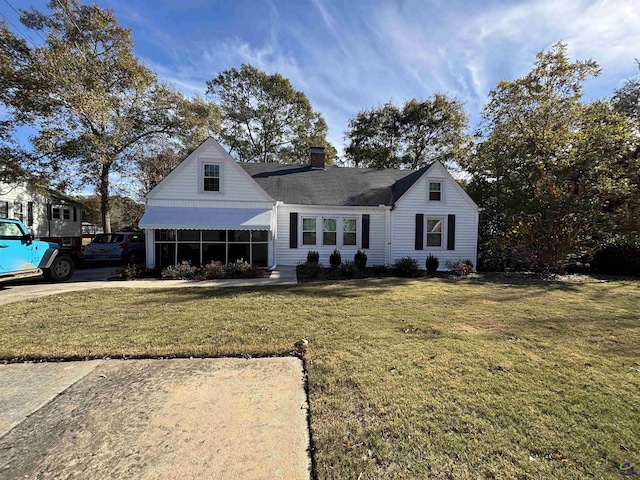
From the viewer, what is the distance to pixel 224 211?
537 inches

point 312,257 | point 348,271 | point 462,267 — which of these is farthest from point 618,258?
point 312,257

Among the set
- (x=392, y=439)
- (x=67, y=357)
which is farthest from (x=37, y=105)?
(x=392, y=439)

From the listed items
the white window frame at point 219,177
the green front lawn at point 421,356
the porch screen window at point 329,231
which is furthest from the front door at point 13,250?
the porch screen window at point 329,231

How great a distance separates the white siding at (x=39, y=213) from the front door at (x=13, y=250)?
14.1 meters

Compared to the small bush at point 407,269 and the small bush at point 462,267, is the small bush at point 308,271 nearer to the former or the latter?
the small bush at point 407,269

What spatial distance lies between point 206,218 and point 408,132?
26.2 metres

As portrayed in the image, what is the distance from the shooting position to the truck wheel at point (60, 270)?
35.3 ft

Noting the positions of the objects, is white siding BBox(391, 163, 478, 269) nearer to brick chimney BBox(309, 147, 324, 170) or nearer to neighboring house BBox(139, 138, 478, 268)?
neighboring house BBox(139, 138, 478, 268)

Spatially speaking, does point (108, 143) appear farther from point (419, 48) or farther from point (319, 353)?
point (319, 353)

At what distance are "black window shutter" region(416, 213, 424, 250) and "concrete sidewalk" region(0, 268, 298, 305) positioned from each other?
23.7ft

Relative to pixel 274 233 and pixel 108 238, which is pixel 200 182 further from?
pixel 108 238

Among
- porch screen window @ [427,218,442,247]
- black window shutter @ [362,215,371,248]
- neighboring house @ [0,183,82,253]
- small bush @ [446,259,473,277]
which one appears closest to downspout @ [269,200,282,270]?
black window shutter @ [362,215,371,248]

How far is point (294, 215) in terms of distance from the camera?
15.1m

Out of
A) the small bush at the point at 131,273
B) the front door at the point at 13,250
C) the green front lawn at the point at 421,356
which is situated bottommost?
the green front lawn at the point at 421,356
